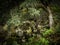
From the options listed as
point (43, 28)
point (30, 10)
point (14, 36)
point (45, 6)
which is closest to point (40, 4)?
point (45, 6)

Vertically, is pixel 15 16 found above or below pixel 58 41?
above

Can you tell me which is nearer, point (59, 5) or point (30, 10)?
point (30, 10)

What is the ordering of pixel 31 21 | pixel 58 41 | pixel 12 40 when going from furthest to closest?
pixel 31 21, pixel 12 40, pixel 58 41

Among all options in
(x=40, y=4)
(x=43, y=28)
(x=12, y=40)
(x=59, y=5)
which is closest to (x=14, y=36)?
(x=12, y=40)

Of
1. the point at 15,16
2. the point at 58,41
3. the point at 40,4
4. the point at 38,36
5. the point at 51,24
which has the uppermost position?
the point at 40,4

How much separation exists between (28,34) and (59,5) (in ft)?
3.38

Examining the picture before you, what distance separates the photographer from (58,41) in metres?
3.19

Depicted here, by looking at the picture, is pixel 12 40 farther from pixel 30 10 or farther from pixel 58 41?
pixel 58 41

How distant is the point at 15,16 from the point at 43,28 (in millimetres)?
687

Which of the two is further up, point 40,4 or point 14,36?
point 40,4

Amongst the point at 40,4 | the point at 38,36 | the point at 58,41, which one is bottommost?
the point at 58,41

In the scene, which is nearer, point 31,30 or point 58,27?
point 58,27

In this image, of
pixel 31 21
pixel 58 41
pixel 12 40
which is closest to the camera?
pixel 58 41

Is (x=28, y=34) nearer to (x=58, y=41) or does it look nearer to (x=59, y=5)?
(x=58, y=41)
